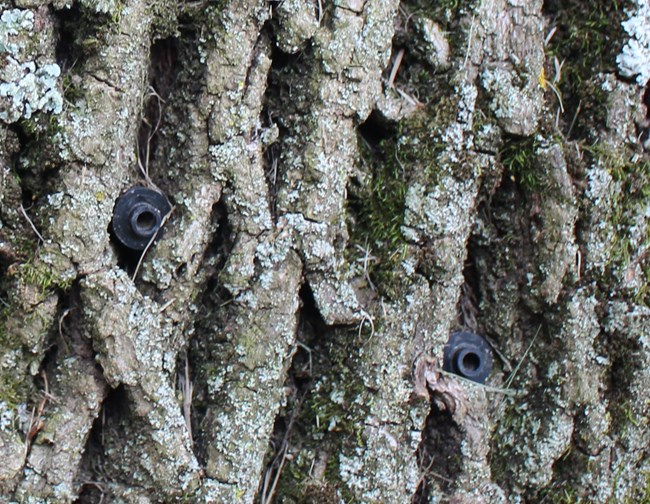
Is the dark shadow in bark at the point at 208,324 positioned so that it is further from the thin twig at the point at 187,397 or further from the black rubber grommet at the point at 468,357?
the black rubber grommet at the point at 468,357

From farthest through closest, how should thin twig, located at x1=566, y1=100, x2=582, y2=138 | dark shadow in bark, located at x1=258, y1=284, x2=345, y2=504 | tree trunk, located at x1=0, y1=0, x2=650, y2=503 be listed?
thin twig, located at x1=566, y1=100, x2=582, y2=138
dark shadow in bark, located at x1=258, y1=284, x2=345, y2=504
tree trunk, located at x1=0, y1=0, x2=650, y2=503

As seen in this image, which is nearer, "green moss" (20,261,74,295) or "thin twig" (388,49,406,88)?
"green moss" (20,261,74,295)

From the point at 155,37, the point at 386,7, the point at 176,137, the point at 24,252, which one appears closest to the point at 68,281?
the point at 24,252

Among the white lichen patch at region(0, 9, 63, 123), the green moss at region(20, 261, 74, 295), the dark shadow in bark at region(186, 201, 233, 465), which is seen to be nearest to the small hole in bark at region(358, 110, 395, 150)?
the dark shadow in bark at region(186, 201, 233, 465)

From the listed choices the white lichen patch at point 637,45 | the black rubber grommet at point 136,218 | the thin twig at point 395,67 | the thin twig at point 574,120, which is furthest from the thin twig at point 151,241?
the white lichen patch at point 637,45

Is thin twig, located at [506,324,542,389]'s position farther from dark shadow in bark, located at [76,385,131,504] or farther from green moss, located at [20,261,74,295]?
green moss, located at [20,261,74,295]

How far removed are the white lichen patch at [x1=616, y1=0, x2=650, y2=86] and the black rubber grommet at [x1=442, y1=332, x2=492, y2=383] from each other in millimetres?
1018

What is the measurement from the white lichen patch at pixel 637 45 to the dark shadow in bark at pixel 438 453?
1.28 m

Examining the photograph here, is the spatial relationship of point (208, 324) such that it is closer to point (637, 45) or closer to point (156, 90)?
point (156, 90)

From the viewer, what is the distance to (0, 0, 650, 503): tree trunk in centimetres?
232

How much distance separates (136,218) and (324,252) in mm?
555

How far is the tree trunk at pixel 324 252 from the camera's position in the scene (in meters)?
2.32

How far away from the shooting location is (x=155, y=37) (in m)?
2.43

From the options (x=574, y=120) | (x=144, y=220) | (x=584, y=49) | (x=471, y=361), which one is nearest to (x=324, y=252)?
(x=144, y=220)
